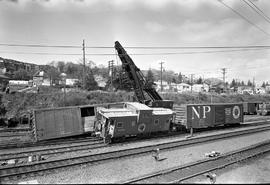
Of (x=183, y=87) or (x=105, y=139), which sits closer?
(x=105, y=139)

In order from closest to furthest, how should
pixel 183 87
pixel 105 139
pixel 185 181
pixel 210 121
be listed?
pixel 185 181, pixel 105 139, pixel 210 121, pixel 183 87

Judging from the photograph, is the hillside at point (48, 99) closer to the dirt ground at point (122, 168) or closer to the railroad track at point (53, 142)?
the railroad track at point (53, 142)

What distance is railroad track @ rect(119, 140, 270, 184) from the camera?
379 inches

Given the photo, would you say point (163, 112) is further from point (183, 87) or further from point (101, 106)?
point (183, 87)

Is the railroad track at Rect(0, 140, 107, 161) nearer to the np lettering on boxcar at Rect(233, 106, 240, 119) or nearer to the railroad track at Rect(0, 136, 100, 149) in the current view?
the railroad track at Rect(0, 136, 100, 149)

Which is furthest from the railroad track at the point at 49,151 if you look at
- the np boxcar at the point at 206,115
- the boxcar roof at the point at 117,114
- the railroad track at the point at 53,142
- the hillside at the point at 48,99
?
the hillside at the point at 48,99

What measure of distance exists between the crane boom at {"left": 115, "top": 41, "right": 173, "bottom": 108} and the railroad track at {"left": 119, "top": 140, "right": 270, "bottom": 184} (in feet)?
35.3

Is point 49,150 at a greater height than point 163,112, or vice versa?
point 163,112

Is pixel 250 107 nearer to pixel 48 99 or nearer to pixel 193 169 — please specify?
pixel 193 169

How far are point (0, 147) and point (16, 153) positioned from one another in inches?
117

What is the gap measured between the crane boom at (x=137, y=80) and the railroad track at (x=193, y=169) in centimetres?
1075

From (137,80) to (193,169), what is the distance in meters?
14.3

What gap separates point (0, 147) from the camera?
16.2m

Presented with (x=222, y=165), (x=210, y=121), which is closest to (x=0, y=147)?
(x=222, y=165)
